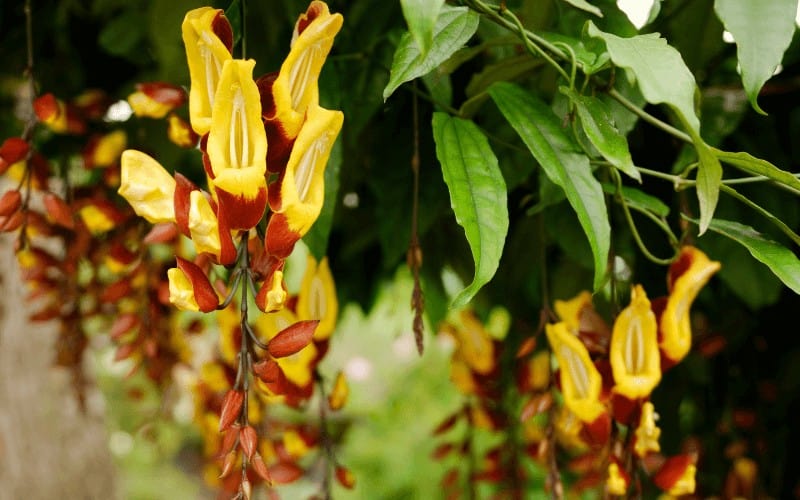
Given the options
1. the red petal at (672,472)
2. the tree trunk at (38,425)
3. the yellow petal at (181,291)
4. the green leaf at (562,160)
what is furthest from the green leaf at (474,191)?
the tree trunk at (38,425)

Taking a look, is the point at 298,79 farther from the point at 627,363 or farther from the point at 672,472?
the point at 672,472

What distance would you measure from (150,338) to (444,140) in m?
0.41

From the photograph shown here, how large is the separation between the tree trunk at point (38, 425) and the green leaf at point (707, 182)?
1.18 metres

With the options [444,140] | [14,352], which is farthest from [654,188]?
[14,352]

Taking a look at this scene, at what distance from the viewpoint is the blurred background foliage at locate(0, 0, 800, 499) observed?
619mm

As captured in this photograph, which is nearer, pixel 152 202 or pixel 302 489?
pixel 152 202

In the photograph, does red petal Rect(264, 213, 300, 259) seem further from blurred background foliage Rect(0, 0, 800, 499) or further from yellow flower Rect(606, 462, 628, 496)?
yellow flower Rect(606, 462, 628, 496)

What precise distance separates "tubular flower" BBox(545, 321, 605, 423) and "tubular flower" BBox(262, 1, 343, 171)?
0.80 ft

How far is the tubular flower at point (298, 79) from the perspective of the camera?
382 mm

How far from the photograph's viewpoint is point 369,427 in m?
2.72

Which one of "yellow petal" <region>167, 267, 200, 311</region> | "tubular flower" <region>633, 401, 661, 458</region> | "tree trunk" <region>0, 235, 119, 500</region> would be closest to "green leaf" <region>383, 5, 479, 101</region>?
"yellow petal" <region>167, 267, 200, 311</region>

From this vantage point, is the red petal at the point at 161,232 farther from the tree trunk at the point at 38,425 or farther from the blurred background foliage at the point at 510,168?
the tree trunk at the point at 38,425

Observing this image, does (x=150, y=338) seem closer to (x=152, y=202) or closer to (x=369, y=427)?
(x=152, y=202)

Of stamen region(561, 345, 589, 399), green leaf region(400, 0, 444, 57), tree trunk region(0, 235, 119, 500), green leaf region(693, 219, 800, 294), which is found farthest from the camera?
tree trunk region(0, 235, 119, 500)
